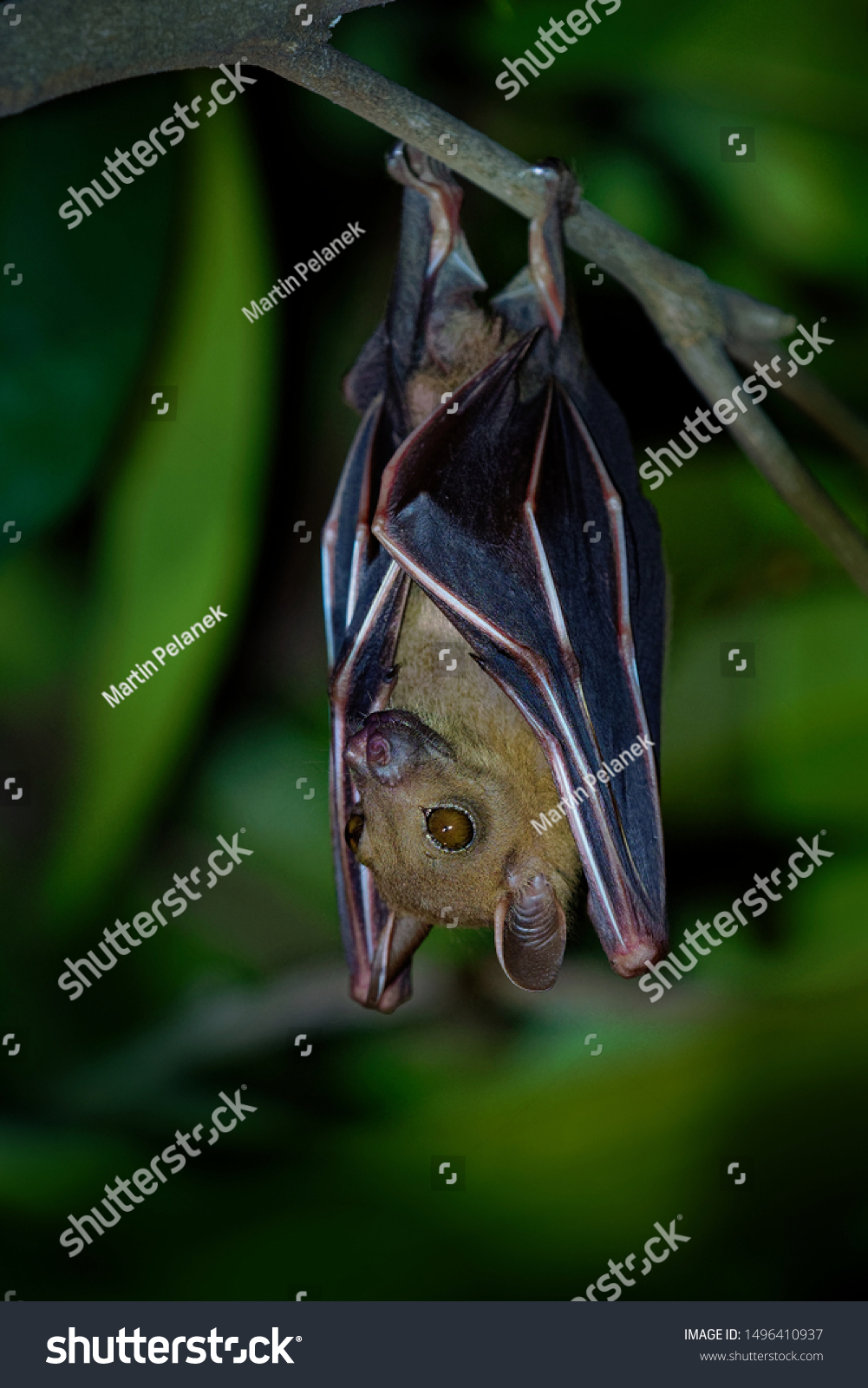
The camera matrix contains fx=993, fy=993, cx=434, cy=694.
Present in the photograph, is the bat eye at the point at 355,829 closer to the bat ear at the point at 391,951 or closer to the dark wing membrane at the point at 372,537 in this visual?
the dark wing membrane at the point at 372,537

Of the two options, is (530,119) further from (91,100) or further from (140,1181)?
(140,1181)

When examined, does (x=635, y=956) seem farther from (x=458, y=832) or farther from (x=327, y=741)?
(x=327, y=741)

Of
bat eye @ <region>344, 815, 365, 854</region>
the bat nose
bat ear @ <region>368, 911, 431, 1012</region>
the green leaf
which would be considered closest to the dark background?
the green leaf

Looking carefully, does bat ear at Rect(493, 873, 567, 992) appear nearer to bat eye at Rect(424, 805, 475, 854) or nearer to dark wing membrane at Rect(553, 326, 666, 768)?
bat eye at Rect(424, 805, 475, 854)

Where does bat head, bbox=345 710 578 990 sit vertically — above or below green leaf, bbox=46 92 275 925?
below

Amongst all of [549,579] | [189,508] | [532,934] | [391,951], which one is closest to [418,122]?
[549,579]

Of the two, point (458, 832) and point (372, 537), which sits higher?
point (372, 537)
